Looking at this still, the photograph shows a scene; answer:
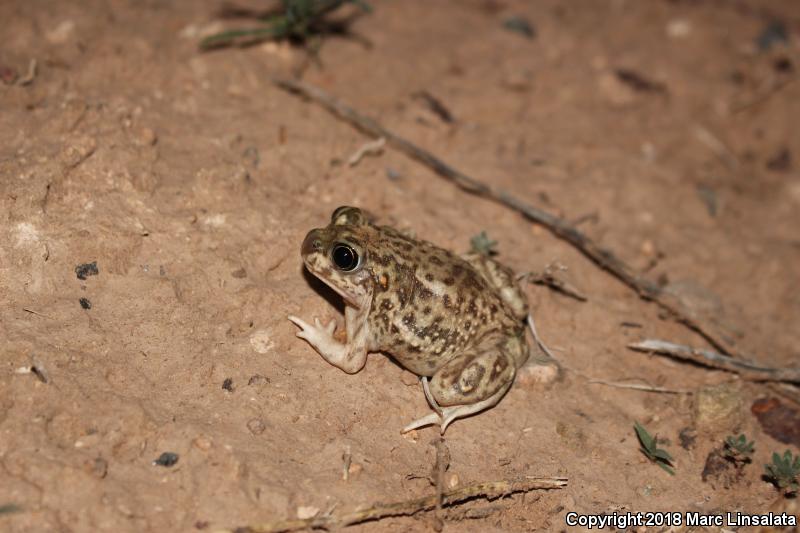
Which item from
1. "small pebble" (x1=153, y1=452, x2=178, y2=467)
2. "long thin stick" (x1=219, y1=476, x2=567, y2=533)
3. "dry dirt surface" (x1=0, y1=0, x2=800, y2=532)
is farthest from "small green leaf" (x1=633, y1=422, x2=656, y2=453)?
"small pebble" (x1=153, y1=452, x2=178, y2=467)

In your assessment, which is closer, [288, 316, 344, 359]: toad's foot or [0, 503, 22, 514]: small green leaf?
[0, 503, 22, 514]: small green leaf

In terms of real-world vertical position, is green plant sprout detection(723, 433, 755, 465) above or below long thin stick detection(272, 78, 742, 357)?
below

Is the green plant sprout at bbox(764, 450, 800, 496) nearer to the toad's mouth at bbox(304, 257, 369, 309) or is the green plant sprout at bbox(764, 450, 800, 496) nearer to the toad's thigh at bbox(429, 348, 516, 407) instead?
the toad's thigh at bbox(429, 348, 516, 407)

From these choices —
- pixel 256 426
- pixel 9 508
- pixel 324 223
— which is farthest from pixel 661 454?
pixel 9 508

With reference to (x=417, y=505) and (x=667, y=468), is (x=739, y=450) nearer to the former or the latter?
(x=667, y=468)

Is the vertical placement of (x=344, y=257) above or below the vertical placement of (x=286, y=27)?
below

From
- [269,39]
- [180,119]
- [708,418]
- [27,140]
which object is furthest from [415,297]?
[269,39]

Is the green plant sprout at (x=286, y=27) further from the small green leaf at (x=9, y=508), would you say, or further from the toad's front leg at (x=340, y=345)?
the small green leaf at (x=9, y=508)
